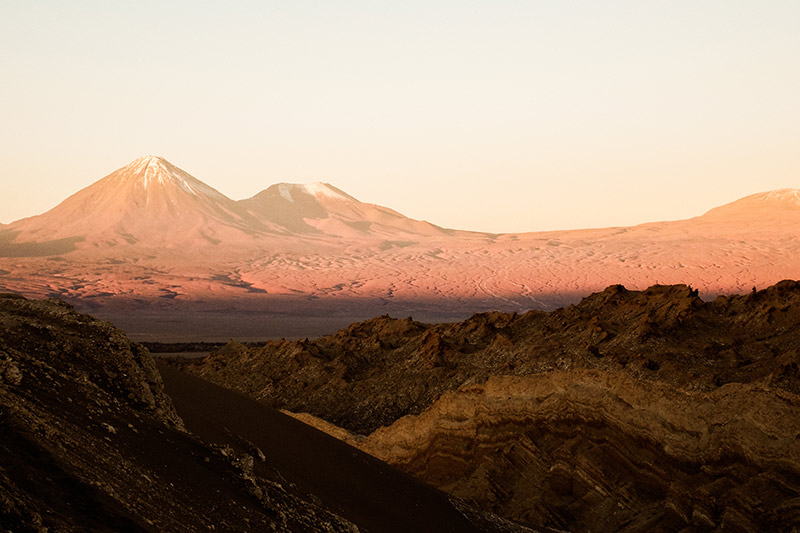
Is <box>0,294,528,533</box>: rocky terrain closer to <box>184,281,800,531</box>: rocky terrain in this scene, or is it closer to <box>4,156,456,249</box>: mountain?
<box>184,281,800,531</box>: rocky terrain

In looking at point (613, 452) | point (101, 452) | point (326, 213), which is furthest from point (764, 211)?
point (101, 452)

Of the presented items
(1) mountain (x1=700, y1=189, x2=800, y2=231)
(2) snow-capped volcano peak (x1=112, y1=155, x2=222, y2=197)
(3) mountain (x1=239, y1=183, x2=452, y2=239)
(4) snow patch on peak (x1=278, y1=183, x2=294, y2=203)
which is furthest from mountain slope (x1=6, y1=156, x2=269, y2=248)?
(1) mountain (x1=700, y1=189, x2=800, y2=231)

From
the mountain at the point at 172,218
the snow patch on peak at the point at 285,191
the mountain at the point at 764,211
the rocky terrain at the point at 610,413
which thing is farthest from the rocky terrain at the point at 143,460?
the snow patch on peak at the point at 285,191

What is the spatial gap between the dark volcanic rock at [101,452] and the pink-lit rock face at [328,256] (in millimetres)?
83617

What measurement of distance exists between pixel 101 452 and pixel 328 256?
389 feet

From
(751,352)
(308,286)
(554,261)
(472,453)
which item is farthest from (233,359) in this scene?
(554,261)

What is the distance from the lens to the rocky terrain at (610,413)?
13.8 metres

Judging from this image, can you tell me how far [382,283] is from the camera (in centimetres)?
11175

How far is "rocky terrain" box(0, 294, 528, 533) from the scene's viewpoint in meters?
6.09

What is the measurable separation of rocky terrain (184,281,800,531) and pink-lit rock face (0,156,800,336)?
72.7 m

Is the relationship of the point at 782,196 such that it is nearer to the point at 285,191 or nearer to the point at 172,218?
the point at 285,191

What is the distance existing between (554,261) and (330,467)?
104872 mm

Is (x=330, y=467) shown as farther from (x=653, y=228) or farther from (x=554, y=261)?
(x=653, y=228)

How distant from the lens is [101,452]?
23.7ft
